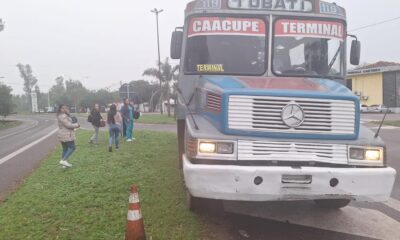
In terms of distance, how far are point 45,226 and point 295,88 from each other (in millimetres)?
3670

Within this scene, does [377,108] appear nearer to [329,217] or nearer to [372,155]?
[329,217]

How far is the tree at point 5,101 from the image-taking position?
5247 centimetres

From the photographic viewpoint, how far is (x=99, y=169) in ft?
31.2

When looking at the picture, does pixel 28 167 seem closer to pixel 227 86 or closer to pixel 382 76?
pixel 227 86

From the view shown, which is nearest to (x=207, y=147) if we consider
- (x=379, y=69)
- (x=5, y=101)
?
(x=379, y=69)

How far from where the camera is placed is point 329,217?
19.7 feet

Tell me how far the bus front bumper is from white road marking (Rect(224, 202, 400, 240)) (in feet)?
3.22

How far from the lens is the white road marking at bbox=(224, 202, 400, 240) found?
17.8ft

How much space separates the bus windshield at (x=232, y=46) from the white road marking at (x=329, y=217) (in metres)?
2.05

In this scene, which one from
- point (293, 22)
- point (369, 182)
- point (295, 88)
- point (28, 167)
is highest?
point (293, 22)

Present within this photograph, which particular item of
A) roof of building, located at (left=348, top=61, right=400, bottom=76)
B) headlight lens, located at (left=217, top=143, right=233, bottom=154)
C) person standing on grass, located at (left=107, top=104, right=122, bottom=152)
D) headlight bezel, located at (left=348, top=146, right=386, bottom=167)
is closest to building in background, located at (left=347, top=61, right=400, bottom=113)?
roof of building, located at (left=348, top=61, right=400, bottom=76)

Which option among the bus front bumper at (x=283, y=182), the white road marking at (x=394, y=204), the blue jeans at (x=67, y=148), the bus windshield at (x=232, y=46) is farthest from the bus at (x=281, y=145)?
the blue jeans at (x=67, y=148)

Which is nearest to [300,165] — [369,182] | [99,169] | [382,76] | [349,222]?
[369,182]

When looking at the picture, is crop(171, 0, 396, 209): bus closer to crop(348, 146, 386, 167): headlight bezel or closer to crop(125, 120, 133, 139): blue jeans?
crop(348, 146, 386, 167): headlight bezel
